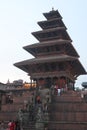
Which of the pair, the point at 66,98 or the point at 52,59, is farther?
the point at 52,59

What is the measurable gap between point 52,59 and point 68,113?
1227 centimetres

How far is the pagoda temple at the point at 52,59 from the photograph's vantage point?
→ 39.4 metres

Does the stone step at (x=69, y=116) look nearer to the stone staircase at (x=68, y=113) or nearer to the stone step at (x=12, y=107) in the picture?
the stone staircase at (x=68, y=113)

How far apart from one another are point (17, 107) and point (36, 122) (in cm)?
677

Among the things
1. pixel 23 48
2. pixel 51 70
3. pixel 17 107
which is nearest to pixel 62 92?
pixel 17 107

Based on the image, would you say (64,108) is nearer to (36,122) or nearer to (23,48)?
(36,122)

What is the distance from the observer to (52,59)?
38781 millimetres

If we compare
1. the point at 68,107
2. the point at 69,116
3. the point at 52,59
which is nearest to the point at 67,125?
the point at 69,116

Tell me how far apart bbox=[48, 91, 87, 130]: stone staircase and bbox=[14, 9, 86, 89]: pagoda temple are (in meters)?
8.84

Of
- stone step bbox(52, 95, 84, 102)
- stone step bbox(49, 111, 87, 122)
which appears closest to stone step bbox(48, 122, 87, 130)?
stone step bbox(49, 111, 87, 122)

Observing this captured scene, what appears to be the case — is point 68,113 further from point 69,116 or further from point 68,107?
point 68,107

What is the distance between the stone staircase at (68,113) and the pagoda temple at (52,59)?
8840 millimetres

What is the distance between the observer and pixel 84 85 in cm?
4122

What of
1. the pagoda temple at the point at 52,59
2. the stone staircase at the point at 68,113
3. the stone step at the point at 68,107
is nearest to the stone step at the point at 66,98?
the stone staircase at the point at 68,113
